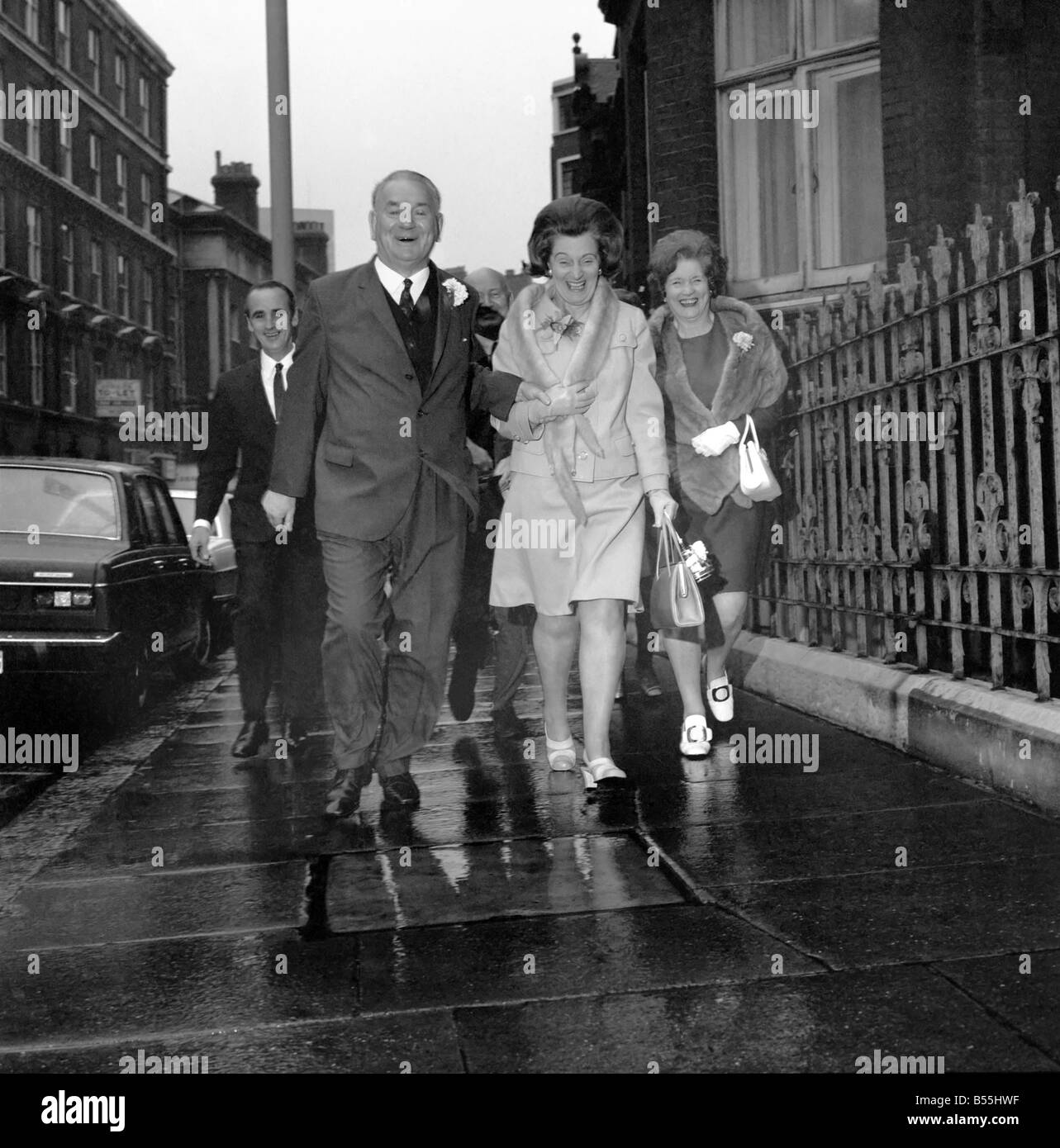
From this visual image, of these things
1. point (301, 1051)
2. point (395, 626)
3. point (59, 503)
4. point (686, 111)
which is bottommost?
point (301, 1051)

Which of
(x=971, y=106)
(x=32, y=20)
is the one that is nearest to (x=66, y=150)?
(x=32, y=20)

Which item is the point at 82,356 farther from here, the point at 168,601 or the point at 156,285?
the point at 168,601

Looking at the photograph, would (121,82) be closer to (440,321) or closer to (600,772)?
(440,321)

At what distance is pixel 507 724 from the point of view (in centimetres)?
670

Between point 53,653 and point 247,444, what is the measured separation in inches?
85.3

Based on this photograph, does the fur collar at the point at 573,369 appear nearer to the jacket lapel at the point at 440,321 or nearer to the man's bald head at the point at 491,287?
the jacket lapel at the point at 440,321

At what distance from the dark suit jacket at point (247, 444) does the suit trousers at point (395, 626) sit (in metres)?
1.18

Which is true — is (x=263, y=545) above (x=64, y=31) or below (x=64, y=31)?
below

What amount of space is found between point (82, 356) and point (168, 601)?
35.9 metres

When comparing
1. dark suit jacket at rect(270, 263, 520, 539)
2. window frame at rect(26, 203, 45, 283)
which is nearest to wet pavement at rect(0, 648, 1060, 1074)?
dark suit jacket at rect(270, 263, 520, 539)

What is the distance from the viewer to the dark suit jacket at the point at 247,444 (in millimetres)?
6164

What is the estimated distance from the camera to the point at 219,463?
6.45m

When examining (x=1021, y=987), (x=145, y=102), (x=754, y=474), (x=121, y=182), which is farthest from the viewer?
(x=145, y=102)
